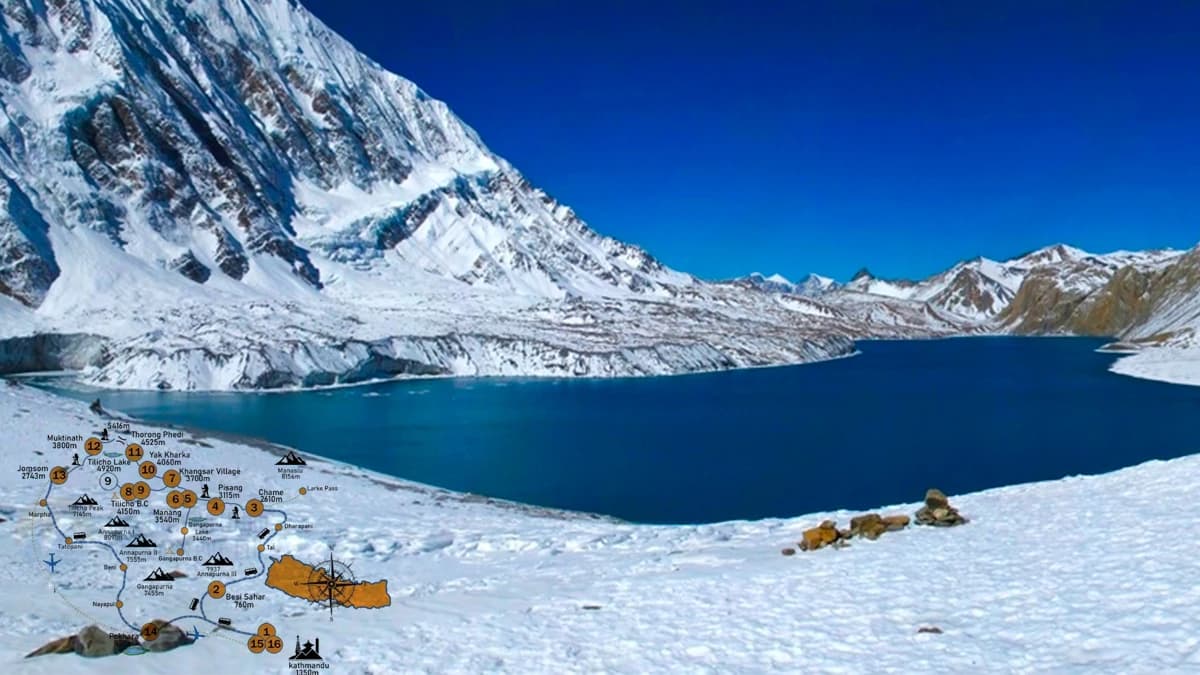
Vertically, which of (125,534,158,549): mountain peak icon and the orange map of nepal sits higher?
(125,534,158,549): mountain peak icon

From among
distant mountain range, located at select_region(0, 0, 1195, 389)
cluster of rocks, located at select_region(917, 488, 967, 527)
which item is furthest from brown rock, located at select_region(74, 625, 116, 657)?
distant mountain range, located at select_region(0, 0, 1195, 389)

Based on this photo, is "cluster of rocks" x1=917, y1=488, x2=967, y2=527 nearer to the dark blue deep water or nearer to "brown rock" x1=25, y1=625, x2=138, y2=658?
the dark blue deep water

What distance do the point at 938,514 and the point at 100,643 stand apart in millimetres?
18163

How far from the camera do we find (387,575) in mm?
20344

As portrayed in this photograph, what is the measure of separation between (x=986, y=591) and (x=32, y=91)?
18517 cm

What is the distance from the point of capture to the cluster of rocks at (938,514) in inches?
858

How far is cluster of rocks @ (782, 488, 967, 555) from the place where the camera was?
20.6m

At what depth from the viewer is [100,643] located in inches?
455

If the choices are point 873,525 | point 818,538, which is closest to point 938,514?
point 873,525

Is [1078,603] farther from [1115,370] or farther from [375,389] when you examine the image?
[1115,370]
